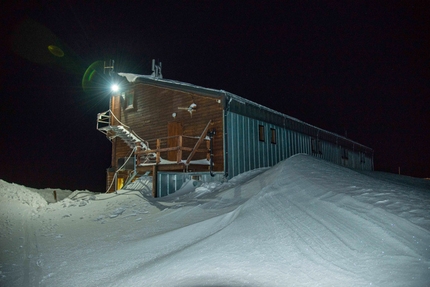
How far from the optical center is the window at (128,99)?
21.5 metres

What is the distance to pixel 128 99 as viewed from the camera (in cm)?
2191

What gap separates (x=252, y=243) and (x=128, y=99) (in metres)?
18.0

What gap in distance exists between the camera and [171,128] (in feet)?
60.5

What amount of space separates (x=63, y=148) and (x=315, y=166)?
55.1m

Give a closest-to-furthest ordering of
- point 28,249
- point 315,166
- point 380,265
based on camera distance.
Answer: point 380,265 < point 28,249 < point 315,166

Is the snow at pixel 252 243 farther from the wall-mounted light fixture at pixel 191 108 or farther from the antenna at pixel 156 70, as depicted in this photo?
the antenna at pixel 156 70

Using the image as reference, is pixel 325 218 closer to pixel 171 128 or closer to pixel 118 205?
pixel 118 205

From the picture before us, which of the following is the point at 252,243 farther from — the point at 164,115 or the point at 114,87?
the point at 114,87

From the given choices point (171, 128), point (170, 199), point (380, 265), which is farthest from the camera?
point (171, 128)

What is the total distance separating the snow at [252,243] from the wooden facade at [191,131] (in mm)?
5021

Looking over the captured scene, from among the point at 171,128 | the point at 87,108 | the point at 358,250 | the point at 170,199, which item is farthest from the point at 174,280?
the point at 87,108

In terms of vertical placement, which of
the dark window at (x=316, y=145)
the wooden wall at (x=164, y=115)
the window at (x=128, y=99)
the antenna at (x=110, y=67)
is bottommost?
the dark window at (x=316, y=145)

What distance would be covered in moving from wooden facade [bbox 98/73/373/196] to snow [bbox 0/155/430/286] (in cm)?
502

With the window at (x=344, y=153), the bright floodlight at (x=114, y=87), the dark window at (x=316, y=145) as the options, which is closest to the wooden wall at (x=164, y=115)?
the bright floodlight at (x=114, y=87)
